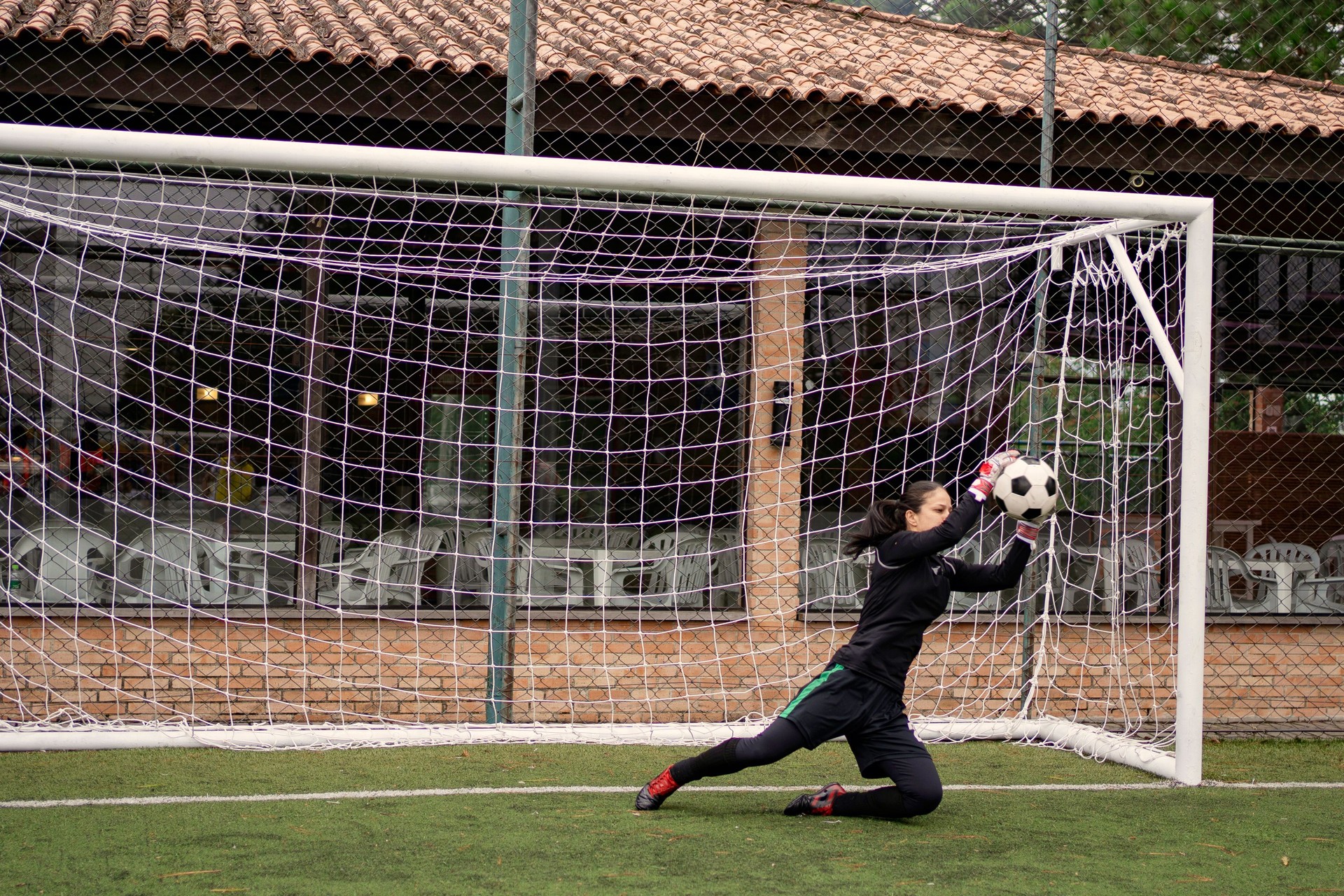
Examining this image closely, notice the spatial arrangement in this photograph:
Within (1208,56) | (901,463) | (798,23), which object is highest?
(1208,56)

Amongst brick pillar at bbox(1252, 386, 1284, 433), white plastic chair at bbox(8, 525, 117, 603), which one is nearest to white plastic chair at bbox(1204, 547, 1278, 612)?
brick pillar at bbox(1252, 386, 1284, 433)

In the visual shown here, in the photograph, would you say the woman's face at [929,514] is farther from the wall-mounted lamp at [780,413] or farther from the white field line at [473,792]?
the wall-mounted lamp at [780,413]

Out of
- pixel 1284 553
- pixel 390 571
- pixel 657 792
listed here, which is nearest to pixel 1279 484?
pixel 1284 553

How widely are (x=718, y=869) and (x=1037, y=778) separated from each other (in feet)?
7.14

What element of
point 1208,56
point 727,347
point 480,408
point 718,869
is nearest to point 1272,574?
point 727,347

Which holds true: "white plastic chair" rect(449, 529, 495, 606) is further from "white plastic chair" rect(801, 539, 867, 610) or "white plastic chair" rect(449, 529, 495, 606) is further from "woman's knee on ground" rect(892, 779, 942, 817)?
"woman's knee on ground" rect(892, 779, 942, 817)

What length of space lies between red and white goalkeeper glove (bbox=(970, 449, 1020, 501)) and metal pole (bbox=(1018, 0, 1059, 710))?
1.95m

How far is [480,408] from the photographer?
6.47 metres

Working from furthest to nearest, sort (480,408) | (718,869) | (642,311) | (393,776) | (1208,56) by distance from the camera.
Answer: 1. (1208,56)
2. (642,311)
3. (480,408)
4. (393,776)
5. (718,869)

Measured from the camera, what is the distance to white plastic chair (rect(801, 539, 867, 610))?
6.83m

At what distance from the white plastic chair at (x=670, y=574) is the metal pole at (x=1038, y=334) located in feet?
5.45

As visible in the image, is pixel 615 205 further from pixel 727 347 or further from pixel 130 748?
pixel 130 748

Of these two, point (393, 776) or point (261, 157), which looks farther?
point (393, 776)

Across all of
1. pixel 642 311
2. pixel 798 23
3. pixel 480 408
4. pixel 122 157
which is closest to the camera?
pixel 122 157
